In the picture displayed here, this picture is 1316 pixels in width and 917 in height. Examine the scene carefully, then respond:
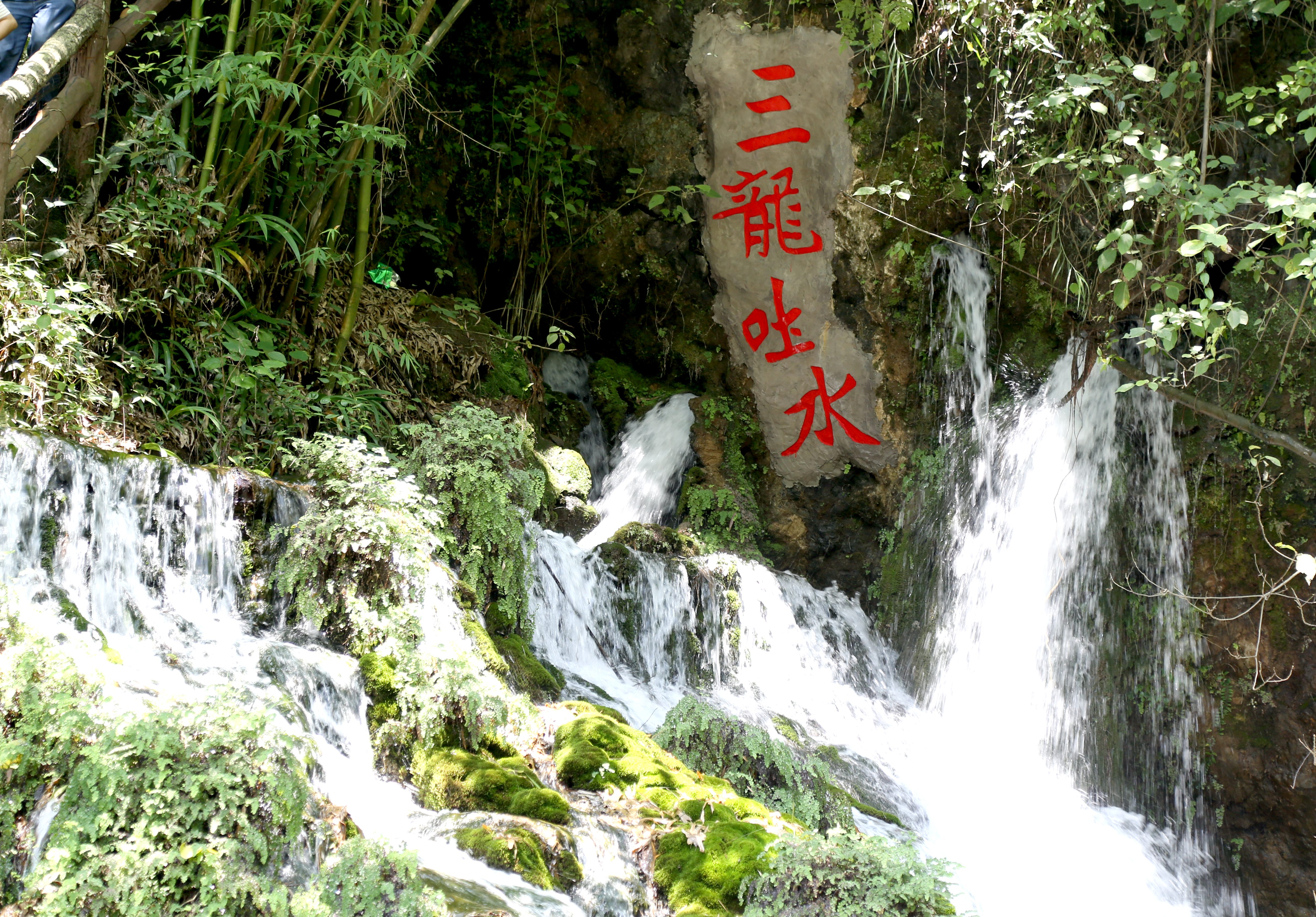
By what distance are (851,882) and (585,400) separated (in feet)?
19.8

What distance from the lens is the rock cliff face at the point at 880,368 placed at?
5844 mm

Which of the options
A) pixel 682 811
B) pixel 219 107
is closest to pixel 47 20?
pixel 219 107

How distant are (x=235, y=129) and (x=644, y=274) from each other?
376cm

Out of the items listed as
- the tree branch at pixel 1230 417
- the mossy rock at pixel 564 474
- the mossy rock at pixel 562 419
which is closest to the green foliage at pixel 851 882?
the tree branch at pixel 1230 417

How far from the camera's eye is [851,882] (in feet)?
9.21

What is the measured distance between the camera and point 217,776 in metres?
2.40

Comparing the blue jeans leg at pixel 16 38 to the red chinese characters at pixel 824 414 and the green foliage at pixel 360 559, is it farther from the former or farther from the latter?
the red chinese characters at pixel 824 414

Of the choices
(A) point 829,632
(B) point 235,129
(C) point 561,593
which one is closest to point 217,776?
(C) point 561,593

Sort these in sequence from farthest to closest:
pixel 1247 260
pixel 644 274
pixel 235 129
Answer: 1. pixel 644 274
2. pixel 235 129
3. pixel 1247 260

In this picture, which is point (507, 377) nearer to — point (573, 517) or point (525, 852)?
point (573, 517)

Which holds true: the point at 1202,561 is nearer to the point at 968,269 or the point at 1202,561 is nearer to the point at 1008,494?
the point at 1008,494

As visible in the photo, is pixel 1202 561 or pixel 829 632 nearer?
pixel 1202 561

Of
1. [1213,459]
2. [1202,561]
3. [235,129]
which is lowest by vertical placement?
[1202,561]

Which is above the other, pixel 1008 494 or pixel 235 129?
pixel 235 129
